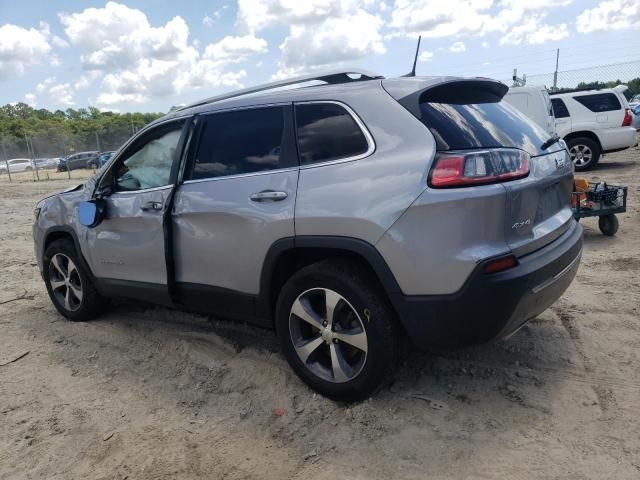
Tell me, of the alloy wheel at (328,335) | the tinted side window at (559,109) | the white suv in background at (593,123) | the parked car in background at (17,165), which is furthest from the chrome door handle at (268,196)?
the parked car in background at (17,165)

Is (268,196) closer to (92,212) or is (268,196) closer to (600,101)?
(92,212)

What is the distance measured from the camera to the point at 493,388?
10.3 feet

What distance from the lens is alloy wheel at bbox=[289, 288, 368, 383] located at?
292 centimetres

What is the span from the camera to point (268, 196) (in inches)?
121

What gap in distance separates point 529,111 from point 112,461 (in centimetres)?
1126

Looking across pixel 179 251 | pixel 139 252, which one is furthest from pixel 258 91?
pixel 139 252

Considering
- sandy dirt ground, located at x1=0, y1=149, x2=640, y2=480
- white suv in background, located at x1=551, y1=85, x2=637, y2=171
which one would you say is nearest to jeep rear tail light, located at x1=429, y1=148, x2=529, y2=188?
sandy dirt ground, located at x1=0, y1=149, x2=640, y2=480

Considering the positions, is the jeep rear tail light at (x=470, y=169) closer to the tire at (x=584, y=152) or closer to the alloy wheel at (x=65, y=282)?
the alloy wheel at (x=65, y=282)

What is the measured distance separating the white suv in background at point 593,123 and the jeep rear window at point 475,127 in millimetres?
10723

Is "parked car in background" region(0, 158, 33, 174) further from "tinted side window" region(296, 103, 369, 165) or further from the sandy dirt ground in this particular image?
"tinted side window" region(296, 103, 369, 165)

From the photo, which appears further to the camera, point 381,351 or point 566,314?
point 566,314

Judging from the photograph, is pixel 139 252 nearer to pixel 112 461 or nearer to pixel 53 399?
pixel 53 399

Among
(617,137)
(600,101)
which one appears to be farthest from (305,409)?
(600,101)

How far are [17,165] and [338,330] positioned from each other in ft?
113
